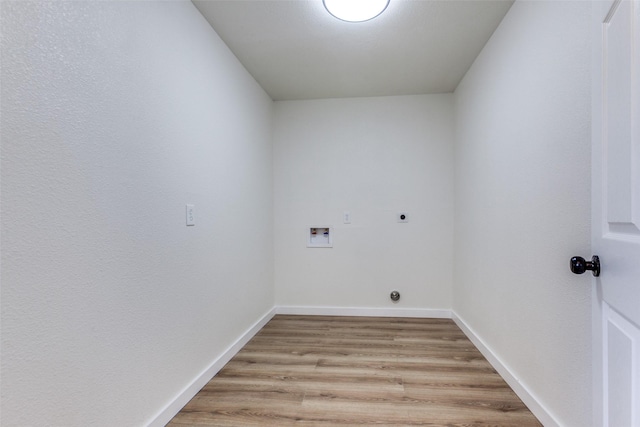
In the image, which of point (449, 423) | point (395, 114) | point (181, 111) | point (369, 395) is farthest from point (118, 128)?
point (395, 114)

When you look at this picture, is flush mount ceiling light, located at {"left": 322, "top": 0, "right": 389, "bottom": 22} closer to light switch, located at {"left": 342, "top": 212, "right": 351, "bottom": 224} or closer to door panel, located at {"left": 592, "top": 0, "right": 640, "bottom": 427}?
door panel, located at {"left": 592, "top": 0, "right": 640, "bottom": 427}

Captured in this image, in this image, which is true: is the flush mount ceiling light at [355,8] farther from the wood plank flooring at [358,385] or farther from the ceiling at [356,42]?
the wood plank flooring at [358,385]

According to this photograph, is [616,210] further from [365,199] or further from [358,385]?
[365,199]

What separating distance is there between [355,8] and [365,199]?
72.4 inches

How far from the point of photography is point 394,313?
3301 millimetres

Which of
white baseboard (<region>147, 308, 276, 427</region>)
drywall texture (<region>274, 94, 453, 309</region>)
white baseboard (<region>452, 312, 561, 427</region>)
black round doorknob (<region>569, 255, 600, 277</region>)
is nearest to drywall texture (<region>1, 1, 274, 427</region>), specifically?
white baseboard (<region>147, 308, 276, 427</region>)

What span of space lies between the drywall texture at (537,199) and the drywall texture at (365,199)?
0.71 meters

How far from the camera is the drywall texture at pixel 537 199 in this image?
51.5 inches

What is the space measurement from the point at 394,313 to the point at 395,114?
2068 millimetres

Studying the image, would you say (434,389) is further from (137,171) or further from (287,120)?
(287,120)

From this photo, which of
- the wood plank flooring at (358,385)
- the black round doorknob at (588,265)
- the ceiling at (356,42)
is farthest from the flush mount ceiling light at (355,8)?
the wood plank flooring at (358,385)

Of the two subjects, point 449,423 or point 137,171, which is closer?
point 137,171

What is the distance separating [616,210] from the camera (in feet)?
2.89

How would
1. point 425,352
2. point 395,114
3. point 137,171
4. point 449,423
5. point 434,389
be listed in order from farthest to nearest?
point 395,114, point 425,352, point 434,389, point 449,423, point 137,171
